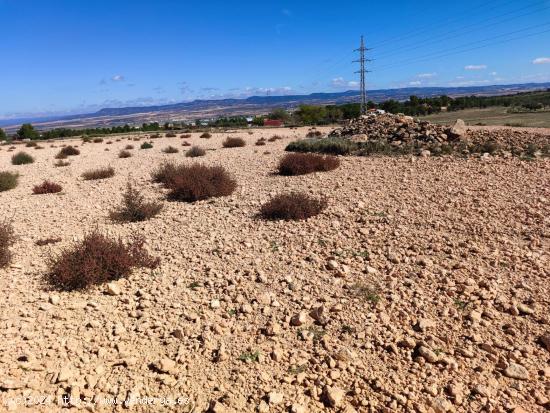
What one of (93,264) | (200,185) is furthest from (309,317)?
(200,185)

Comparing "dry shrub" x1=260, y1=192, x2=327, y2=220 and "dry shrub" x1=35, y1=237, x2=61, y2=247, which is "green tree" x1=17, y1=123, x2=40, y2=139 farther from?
"dry shrub" x1=260, y1=192, x2=327, y2=220

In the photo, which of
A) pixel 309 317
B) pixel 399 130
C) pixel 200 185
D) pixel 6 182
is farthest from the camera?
pixel 399 130

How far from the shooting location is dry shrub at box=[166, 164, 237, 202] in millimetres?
9422

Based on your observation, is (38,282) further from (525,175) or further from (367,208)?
(525,175)

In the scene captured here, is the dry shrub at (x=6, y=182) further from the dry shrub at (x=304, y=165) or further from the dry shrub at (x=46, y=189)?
the dry shrub at (x=304, y=165)

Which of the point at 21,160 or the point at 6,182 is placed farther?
the point at 21,160

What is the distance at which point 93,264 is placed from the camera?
4.99 m

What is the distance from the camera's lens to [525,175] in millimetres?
9320

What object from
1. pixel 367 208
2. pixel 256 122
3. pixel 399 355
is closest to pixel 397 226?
pixel 367 208

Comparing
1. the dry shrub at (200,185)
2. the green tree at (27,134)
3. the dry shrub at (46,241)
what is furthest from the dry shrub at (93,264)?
the green tree at (27,134)

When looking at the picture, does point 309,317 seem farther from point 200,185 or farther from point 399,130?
point 399,130

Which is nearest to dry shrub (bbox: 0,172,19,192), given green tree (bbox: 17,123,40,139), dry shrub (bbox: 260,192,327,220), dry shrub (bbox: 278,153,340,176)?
dry shrub (bbox: 278,153,340,176)

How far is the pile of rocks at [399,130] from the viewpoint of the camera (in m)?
14.0

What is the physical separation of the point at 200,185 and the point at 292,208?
309 cm
